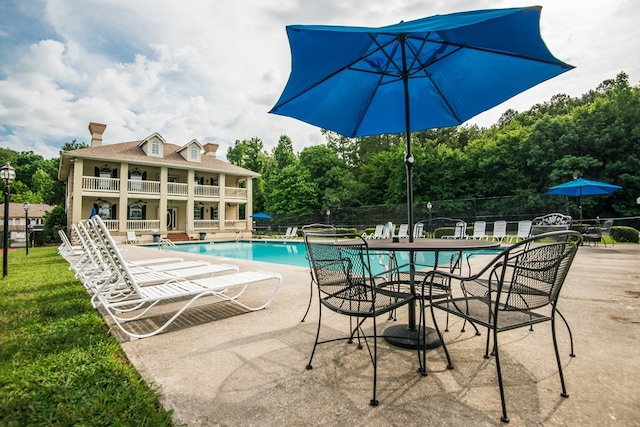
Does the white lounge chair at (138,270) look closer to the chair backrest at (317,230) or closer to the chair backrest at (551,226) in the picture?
the chair backrest at (317,230)

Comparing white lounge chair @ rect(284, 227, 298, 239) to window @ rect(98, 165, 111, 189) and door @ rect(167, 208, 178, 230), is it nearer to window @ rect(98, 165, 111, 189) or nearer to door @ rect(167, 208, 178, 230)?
door @ rect(167, 208, 178, 230)

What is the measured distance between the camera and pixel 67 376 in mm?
1936

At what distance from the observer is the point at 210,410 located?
158cm

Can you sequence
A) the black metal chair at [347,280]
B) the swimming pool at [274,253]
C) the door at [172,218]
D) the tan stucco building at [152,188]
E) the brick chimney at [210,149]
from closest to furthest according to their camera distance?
the black metal chair at [347,280], the swimming pool at [274,253], the tan stucco building at [152,188], the door at [172,218], the brick chimney at [210,149]

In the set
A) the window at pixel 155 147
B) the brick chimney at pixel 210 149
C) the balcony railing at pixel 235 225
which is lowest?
the balcony railing at pixel 235 225

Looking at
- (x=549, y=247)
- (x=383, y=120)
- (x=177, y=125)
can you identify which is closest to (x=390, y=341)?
(x=549, y=247)

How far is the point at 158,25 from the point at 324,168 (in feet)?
80.9

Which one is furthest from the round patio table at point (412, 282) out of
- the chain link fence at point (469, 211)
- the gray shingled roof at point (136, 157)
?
the gray shingled roof at point (136, 157)

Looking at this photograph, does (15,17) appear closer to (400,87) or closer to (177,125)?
(400,87)

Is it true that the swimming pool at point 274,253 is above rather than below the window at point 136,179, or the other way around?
below

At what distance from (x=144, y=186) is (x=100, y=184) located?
7.78ft

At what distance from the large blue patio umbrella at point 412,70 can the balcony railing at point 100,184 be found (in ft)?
64.5

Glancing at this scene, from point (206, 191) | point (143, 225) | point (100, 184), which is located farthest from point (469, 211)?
point (100, 184)

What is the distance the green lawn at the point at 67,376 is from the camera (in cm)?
153
